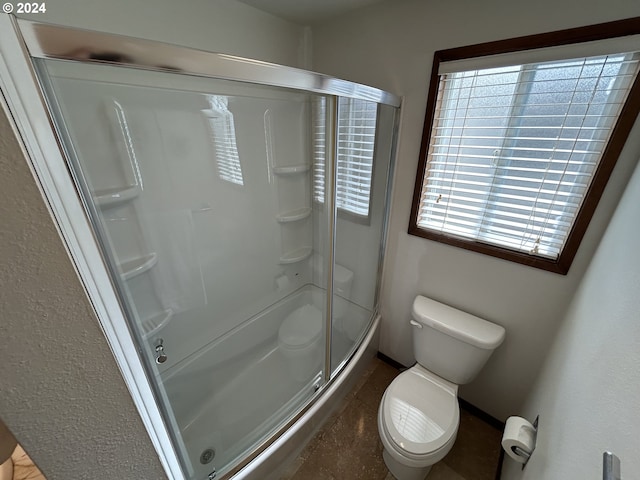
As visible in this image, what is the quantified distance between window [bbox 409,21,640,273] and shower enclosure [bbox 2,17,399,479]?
301 millimetres

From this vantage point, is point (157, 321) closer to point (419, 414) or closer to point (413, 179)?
point (419, 414)

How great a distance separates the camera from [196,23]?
1157 mm

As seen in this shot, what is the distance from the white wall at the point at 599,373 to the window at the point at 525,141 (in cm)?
17

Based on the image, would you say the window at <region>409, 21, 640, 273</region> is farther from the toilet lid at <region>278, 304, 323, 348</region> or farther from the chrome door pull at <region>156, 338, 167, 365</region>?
the chrome door pull at <region>156, 338, 167, 365</region>

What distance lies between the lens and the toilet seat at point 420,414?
110cm

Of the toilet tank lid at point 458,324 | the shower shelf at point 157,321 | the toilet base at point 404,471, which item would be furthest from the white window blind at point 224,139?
the toilet base at point 404,471

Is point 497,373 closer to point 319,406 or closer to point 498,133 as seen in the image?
point 319,406

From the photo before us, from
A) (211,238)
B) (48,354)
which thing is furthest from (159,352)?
(48,354)

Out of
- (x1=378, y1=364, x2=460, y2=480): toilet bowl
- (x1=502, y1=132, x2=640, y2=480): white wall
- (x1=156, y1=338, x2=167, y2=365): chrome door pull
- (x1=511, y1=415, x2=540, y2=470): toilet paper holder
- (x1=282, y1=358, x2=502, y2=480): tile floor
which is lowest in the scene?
(x1=282, y1=358, x2=502, y2=480): tile floor

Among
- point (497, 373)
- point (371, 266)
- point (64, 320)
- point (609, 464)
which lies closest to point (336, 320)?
point (371, 266)

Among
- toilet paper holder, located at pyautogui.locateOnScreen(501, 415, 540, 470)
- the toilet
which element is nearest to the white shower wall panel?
the toilet

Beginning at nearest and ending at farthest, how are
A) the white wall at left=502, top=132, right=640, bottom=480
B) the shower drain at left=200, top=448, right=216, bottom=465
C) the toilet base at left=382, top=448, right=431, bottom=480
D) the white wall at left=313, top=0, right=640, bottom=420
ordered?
1. the white wall at left=502, top=132, right=640, bottom=480
2. the white wall at left=313, top=0, right=640, bottom=420
3. the shower drain at left=200, top=448, right=216, bottom=465
4. the toilet base at left=382, top=448, right=431, bottom=480

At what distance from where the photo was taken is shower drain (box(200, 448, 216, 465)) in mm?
1071

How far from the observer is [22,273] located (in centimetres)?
39
